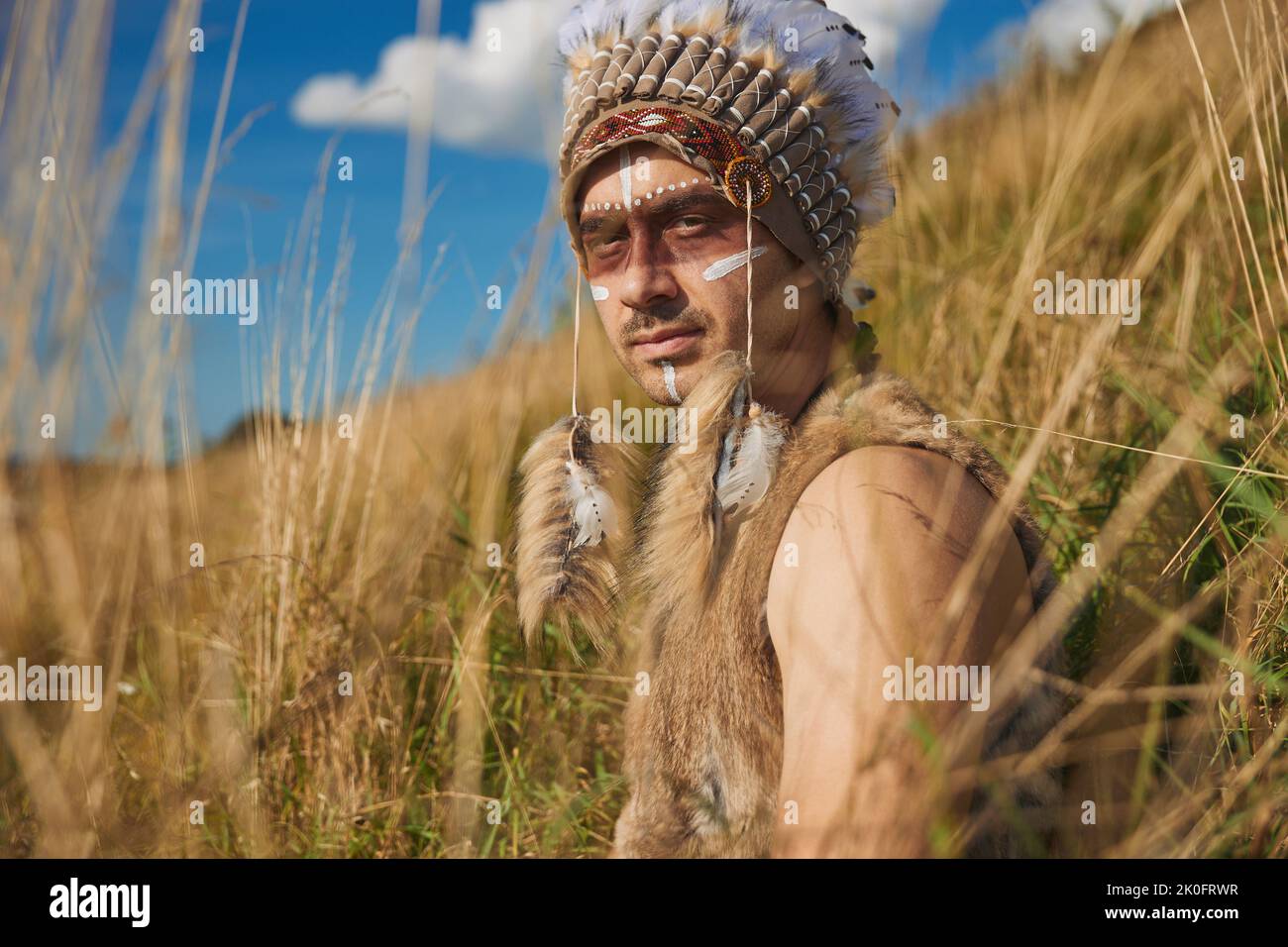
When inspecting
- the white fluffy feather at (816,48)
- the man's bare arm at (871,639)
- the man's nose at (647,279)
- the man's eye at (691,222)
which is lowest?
the man's bare arm at (871,639)

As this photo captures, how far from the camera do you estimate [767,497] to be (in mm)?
1860

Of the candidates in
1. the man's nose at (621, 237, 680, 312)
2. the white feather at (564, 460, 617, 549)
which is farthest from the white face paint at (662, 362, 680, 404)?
the white feather at (564, 460, 617, 549)

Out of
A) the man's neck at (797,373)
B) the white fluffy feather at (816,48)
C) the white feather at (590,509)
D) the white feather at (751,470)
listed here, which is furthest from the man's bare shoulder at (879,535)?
the white fluffy feather at (816,48)

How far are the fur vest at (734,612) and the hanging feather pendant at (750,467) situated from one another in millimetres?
22

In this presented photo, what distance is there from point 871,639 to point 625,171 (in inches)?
50.7

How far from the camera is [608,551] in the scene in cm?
224

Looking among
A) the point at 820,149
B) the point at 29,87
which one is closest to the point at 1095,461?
the point at 820,149

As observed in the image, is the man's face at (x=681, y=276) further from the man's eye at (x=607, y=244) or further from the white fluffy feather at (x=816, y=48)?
the white fluffy feather at (x=816, y=48)

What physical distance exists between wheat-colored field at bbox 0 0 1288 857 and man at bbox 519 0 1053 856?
21cm

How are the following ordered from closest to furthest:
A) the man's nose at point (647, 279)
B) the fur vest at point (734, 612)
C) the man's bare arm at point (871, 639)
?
the man's bare arm at point (871, 639) → the fur vest at point (734, 612) → the man's nose at point (647, 279)

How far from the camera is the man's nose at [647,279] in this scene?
6.99 ft

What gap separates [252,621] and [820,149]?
2363 millimetres

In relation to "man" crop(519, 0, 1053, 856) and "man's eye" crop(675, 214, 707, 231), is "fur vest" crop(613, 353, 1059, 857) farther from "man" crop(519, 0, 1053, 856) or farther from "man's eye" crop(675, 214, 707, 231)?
"man's eye" crop(675, 214, 707, 231)
